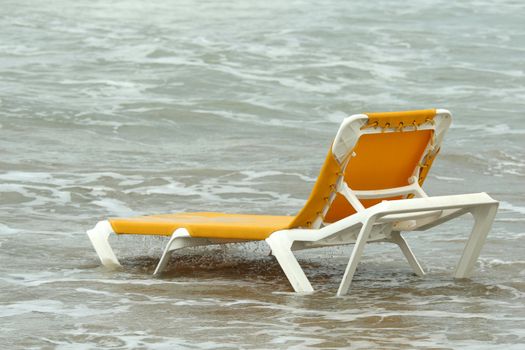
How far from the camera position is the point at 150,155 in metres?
12.3

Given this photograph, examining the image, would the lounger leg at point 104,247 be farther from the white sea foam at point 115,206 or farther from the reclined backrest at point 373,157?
the white sea foam at point 115,206

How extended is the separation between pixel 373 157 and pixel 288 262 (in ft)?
2.49

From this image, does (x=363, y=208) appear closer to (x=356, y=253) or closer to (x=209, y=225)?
(x=356, y=253)

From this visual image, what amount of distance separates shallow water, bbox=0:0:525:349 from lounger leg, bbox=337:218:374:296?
0.09 m

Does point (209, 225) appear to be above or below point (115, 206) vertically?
above

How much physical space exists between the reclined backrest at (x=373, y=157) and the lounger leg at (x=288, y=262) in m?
0.15

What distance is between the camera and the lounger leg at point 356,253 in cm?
577

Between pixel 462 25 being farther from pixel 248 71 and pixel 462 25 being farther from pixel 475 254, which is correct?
pixel 475 254

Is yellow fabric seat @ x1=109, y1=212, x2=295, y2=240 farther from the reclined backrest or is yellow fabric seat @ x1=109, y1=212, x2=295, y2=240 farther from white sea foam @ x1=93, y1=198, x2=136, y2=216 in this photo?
white sea foam @ x1=93, y1=198, x2=136, y2=216

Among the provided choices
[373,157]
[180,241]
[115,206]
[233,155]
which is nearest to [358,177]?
[373,157]

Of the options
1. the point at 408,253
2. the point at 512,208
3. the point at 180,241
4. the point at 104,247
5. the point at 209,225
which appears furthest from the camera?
the point at 512,208

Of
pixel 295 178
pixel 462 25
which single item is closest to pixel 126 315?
pixel 295 178

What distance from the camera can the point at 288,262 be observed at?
6059 mm

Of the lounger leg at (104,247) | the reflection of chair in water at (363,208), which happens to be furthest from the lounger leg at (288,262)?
the lounger leg at (104,247)
